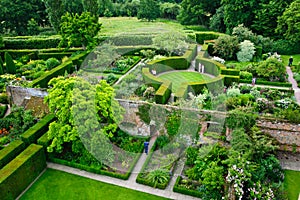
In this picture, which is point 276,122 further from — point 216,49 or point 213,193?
point 216,49

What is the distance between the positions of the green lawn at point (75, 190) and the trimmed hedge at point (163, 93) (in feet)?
24.1

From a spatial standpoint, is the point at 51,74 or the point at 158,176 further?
the point at 51,74

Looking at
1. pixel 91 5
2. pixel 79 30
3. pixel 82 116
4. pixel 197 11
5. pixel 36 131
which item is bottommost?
pixel 36 131

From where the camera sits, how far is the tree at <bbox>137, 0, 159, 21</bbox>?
2108 inches

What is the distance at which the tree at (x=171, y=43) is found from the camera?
31.5 meters

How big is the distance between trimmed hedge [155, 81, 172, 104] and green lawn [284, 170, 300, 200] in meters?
9.25

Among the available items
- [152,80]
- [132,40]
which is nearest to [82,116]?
[152,80]

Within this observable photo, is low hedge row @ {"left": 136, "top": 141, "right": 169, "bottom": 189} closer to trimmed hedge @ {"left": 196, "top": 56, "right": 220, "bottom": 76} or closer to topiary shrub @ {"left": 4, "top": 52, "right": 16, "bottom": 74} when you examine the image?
trimmed hedge @ {"left": 196, "top": 56, "right": 220, "bottom": 76}

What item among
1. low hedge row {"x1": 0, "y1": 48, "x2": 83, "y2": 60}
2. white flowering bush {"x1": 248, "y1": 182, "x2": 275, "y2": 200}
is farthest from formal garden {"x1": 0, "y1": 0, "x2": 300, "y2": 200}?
low hedge row {"x1": 0, "y1": 48, "x2": 83, "y2": 60}

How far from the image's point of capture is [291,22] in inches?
1233

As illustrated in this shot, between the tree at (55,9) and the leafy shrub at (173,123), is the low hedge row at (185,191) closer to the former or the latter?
the leafy shrub at (173,123)

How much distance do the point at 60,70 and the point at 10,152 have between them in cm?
1261

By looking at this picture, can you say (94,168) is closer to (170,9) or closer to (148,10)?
(148,10)

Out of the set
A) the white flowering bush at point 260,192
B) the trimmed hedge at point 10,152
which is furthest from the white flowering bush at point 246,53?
Result: the trimmed hedge at point 10,152
